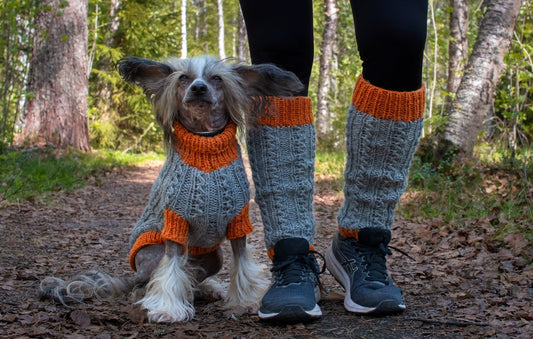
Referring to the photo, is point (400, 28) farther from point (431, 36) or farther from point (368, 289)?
point (431, 36)

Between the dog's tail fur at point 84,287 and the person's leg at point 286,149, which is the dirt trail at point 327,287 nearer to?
the dog's tail fur at point 84,287

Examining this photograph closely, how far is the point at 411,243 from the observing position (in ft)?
12.7

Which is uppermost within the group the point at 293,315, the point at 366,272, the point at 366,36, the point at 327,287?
the point at 366,36

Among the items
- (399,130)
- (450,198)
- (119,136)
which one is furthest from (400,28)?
(119,136)

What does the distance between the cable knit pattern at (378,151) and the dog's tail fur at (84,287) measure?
4.10 ft

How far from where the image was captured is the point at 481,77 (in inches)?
242

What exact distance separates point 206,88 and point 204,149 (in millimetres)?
286

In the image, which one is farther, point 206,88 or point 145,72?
point 145,72

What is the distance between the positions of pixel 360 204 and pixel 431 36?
1605 cm

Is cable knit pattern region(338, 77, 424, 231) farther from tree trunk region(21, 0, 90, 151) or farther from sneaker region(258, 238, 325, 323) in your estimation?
tree trunk region(21, 0, 90, 151)

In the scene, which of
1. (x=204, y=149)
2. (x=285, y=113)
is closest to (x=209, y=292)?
(x=204, y=149)

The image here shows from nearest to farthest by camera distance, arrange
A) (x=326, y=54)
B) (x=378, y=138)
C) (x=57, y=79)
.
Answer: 1. (x=378, y=138)
2. (x=57, y=79)
3. (x=326, y=54)

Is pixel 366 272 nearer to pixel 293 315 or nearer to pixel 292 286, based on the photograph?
pixel 292 286

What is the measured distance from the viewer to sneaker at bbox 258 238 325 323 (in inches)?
84.8
